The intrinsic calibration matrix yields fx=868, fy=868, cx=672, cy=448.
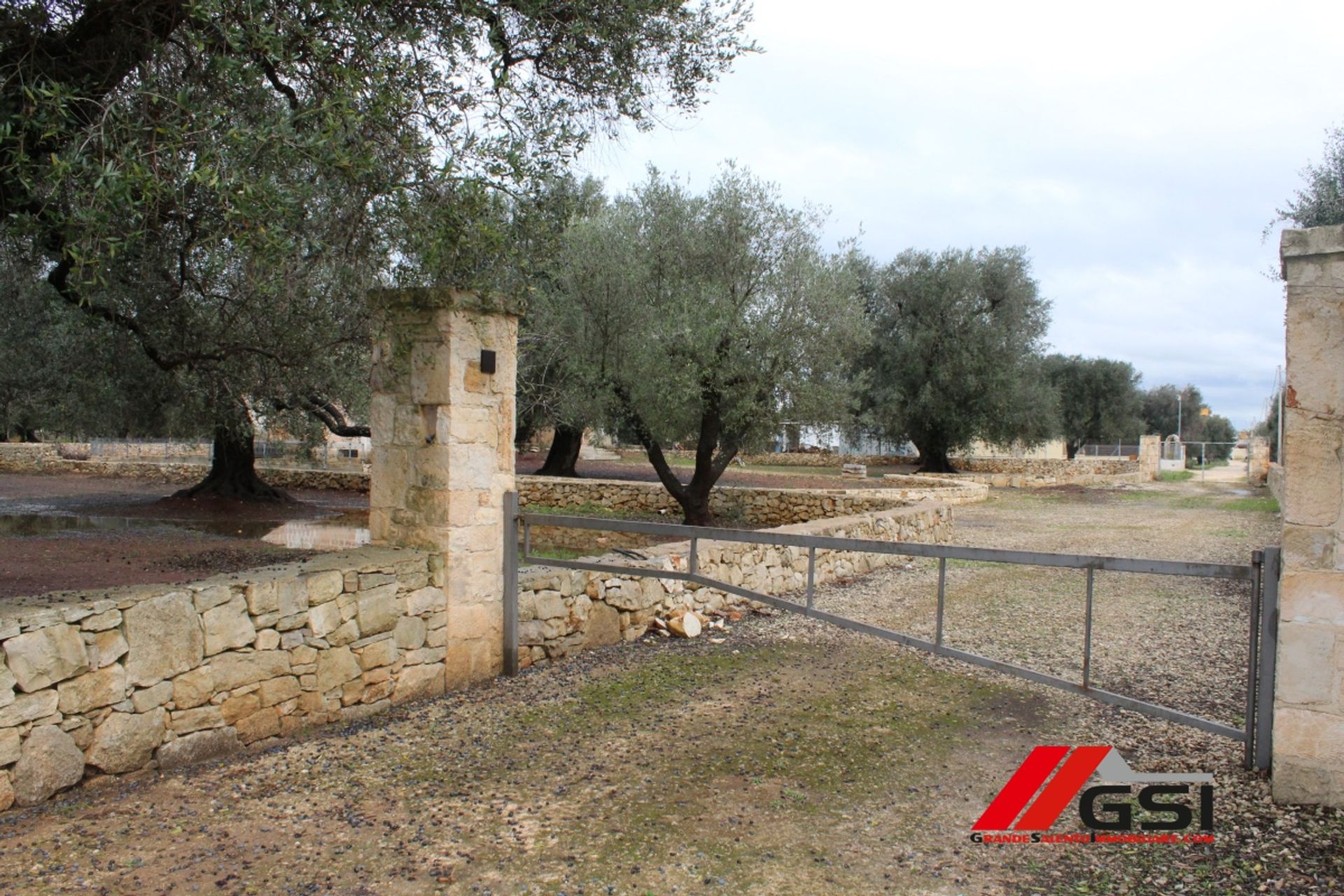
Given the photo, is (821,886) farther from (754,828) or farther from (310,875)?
(310,875)

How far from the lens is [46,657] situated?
3559 millimetres

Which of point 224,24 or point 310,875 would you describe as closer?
point 310,875

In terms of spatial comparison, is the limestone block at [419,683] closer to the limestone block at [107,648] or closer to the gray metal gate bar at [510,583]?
the gray metal gate bar at [510,583]

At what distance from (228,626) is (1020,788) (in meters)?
3.79

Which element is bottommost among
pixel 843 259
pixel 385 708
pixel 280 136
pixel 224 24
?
pixel 385 708

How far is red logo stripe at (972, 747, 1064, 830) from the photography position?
3.58 meters

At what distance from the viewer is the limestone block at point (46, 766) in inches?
138

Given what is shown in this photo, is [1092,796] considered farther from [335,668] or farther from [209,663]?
[209,663]

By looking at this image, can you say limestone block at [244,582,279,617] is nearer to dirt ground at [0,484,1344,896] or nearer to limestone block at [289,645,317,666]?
limestone block at [289,645,317,666]

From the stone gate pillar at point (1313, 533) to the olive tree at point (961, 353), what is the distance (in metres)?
25.3

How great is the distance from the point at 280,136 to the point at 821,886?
4.47m

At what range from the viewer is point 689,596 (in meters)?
7.66

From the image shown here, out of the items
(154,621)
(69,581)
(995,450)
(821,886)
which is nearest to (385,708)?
(154,621)

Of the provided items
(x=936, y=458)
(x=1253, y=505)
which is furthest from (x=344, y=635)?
(x=936, y=458)
